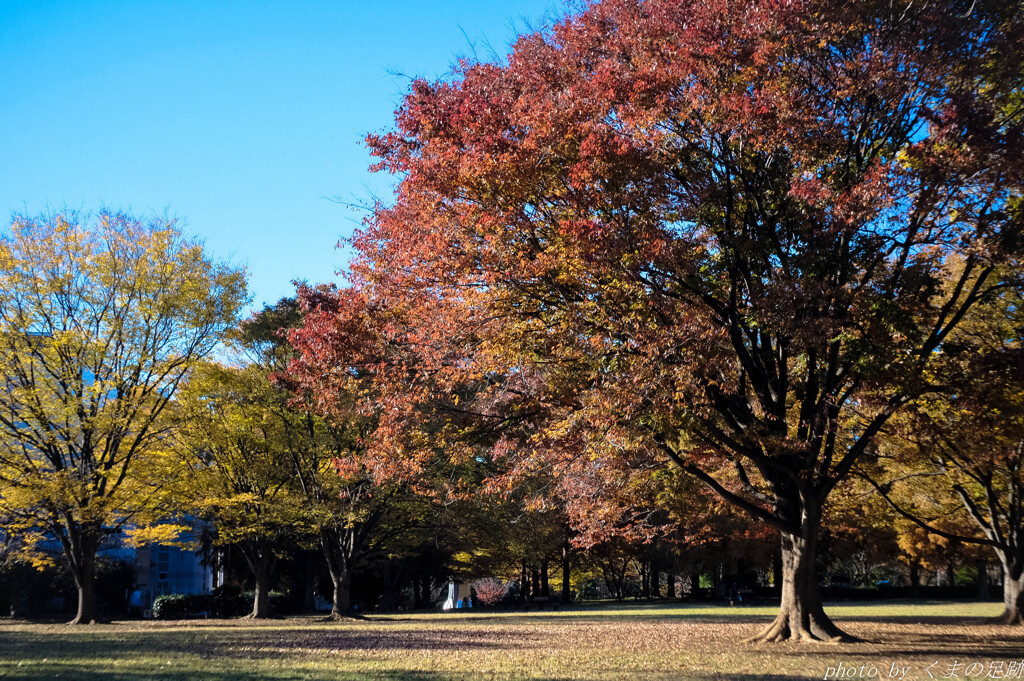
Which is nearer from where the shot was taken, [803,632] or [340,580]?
[803,632]

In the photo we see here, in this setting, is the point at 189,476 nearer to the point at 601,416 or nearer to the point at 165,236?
the point at 165,236

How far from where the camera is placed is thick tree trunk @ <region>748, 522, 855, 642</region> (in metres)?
15.7

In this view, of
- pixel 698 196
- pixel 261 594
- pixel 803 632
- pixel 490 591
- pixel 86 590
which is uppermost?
pixel 698 196

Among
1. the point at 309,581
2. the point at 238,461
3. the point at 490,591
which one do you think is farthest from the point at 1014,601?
the point at 490,591

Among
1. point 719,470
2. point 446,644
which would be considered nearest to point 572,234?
point 446,644

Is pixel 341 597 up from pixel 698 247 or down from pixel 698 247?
down

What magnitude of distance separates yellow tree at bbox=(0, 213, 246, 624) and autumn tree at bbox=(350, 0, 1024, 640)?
52.9 ft

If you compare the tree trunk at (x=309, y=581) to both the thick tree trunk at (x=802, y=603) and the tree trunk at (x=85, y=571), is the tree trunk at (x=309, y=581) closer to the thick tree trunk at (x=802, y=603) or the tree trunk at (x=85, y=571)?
the tree trunk at (x=85, y=571)

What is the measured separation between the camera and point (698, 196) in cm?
1352

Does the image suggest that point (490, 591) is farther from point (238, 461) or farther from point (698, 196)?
point (698, 196)

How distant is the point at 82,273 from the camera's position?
88.0 ft

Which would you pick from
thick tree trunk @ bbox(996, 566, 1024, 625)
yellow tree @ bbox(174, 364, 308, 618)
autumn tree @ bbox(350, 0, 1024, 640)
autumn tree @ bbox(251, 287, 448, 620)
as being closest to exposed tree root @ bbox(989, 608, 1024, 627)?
thick tree trunk @ bbox(996, 566, 1024, 625)

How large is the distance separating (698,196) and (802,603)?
8.78 metres

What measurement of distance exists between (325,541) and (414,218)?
76.0 feet
